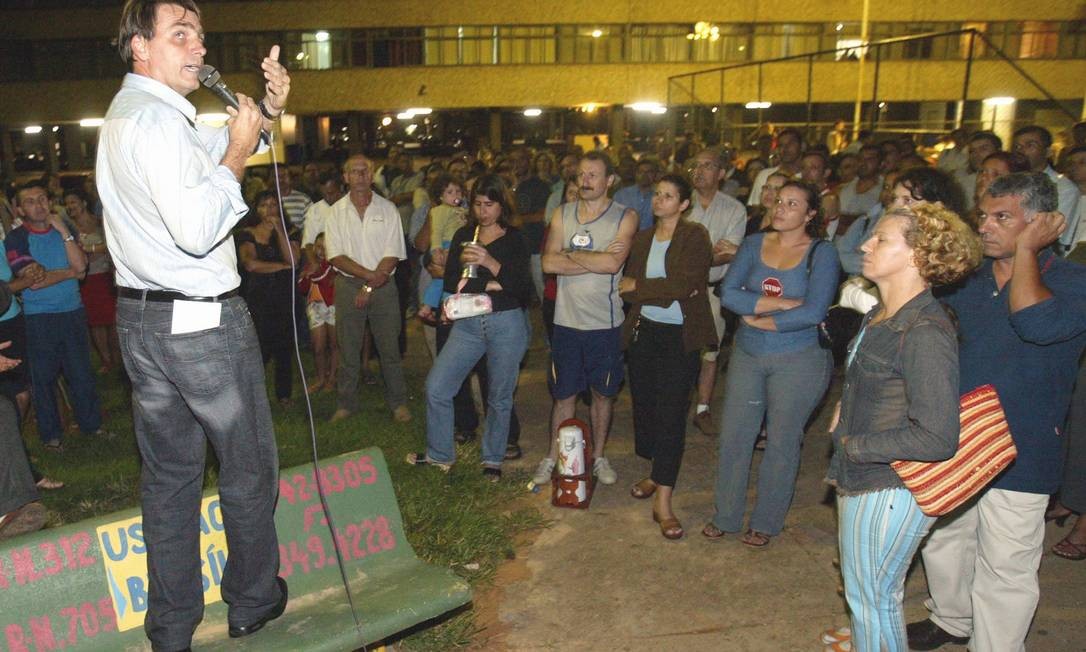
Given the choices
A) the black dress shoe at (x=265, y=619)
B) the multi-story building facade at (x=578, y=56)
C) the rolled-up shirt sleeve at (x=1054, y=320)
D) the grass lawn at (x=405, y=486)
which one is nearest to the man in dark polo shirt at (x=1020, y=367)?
the rolled-up shirt sleeve at (x=1054, y=320)

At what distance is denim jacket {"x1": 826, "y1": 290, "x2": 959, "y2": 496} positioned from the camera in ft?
9.46

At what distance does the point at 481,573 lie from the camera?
4777 millimetres

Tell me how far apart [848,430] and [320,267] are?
6136 millimetres

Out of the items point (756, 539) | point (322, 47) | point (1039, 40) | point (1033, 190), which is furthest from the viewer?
point (1039, 40)

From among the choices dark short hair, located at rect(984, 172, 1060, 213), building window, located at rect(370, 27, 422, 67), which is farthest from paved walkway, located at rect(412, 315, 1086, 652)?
building window, located at rect(370, 27, 422, 67)

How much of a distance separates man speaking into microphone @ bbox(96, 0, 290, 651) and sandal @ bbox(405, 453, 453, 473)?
9.19 ft

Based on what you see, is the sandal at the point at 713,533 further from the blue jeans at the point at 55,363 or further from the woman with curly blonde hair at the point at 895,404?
the blue jeans at the point at 55,363

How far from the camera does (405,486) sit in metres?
5.70

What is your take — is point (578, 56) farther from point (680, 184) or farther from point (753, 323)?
point (753, 323)

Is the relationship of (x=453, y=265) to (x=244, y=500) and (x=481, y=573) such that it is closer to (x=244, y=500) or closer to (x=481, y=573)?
(x=481, y=573)

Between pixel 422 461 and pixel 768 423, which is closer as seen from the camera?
pixel 768 423

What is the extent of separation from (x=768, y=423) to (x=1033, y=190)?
2.01 m

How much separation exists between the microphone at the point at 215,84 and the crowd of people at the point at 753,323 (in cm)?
36

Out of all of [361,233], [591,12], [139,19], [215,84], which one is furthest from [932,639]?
[591,12]
